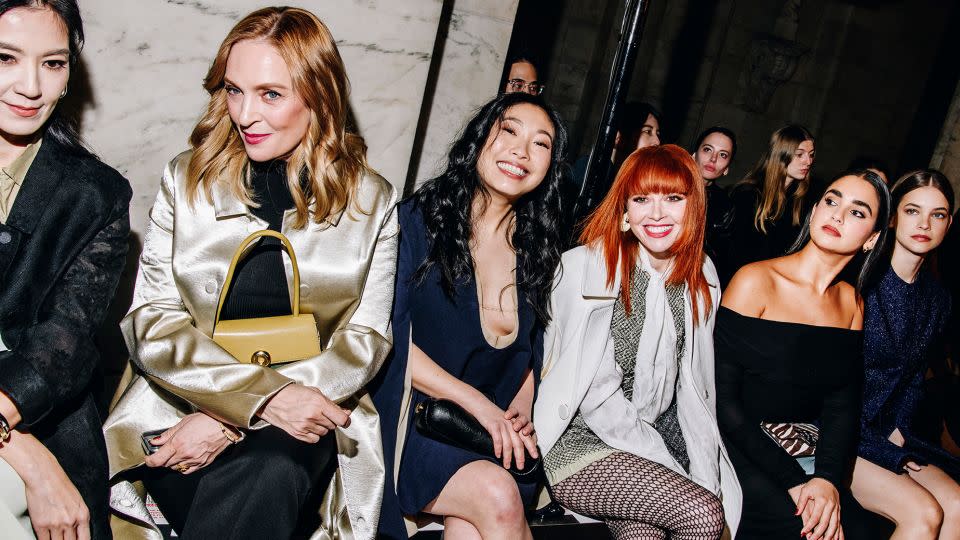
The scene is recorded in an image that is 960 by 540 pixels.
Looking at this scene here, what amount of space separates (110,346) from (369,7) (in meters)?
1.82

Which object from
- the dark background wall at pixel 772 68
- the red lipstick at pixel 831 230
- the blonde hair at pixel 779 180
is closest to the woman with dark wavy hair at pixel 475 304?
the red lipstick at pixel 831 230

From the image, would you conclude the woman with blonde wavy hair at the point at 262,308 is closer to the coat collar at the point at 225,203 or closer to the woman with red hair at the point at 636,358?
the coat collar at the point at 225,203

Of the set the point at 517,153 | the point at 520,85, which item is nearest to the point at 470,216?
the point at 517,153

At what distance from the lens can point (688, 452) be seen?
10.2 ft

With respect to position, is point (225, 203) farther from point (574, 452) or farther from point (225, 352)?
point (574, 452)

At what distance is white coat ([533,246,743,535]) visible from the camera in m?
3.04

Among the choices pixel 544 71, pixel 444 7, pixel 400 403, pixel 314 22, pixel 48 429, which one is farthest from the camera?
pixel 544 71

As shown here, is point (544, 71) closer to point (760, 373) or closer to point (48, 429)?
point (760, 373)

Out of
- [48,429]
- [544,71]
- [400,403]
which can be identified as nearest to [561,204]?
[400,403]

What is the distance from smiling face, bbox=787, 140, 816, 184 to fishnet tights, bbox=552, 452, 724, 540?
3.44 metres

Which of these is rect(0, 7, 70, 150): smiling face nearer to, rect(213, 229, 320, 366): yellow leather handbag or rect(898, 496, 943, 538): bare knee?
rect(213, 229, 320, 366): yellow leather handbag

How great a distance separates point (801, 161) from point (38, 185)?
16.1ft

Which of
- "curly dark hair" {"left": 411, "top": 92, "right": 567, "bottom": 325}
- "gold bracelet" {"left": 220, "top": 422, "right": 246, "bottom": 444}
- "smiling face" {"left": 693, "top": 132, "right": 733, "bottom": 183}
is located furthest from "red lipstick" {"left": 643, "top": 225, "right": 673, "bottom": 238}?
"smiling face" {"left": 693, "top": 132, "right": 733, "bottom": 183}

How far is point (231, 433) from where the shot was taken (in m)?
2.44
